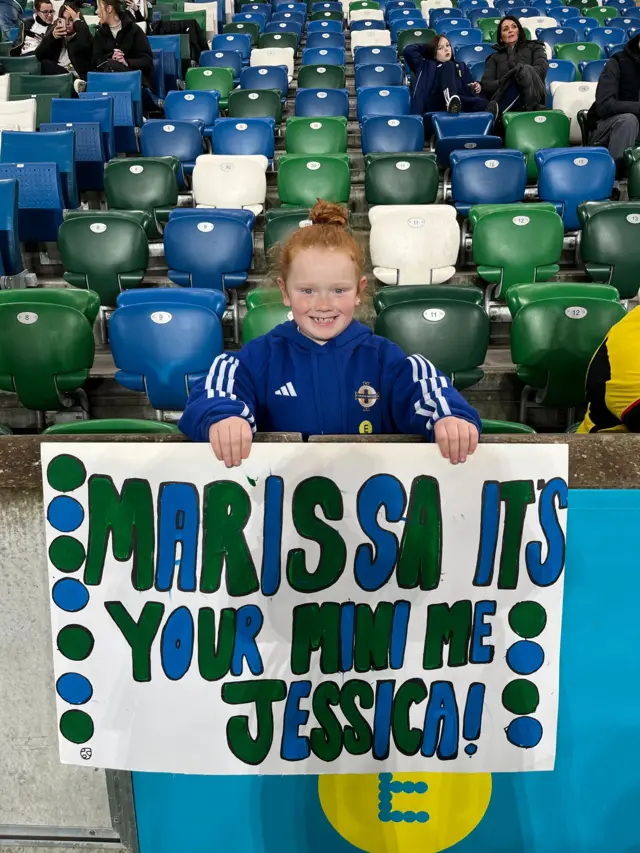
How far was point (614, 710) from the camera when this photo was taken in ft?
5.51

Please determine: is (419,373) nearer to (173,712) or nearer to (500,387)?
(173,712)

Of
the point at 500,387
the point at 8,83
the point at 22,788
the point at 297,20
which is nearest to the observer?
the point at 22,788

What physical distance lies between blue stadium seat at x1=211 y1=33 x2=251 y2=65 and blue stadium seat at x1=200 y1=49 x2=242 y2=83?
22.5 inches

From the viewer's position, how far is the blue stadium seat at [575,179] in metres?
5.98

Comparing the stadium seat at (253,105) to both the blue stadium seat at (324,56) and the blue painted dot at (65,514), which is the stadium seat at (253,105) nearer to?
the blue stadium seat at (324,56)

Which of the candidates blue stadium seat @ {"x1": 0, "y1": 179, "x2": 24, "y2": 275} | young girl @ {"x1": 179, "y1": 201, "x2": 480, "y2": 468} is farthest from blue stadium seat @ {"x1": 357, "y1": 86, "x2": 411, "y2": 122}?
young girl @ {"x1": 179, "y1": 201, "x2": 480, "y2": 468}

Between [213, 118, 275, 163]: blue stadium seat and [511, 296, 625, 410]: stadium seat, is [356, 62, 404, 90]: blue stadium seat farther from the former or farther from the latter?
[511, 296, 625, 410]: stadium seat

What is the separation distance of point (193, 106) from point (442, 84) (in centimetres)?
250

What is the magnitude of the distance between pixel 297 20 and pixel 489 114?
5829 millimetres

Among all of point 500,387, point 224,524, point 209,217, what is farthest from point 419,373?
point 209,217

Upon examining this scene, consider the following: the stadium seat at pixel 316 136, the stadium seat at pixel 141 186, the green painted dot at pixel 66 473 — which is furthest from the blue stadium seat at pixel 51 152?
the green painted dot at pixel 66 473

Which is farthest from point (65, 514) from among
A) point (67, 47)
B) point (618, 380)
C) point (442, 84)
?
point (67, 47)

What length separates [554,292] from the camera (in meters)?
3.99

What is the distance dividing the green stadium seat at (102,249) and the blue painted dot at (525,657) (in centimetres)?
413
